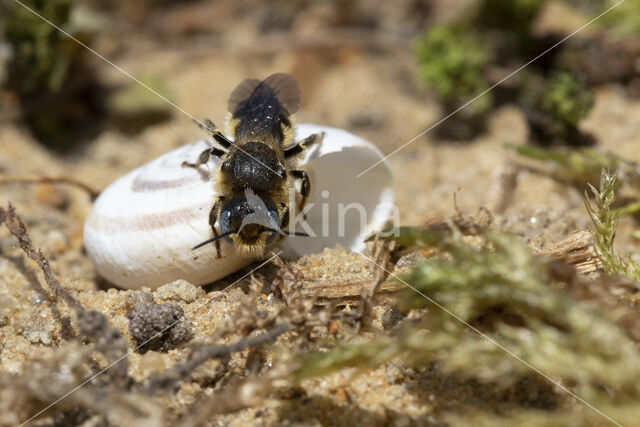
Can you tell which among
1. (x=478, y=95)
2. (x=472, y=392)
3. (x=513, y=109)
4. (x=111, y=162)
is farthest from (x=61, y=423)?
(x=513, y=109)

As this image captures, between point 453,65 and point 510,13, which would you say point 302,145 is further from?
point 510,13

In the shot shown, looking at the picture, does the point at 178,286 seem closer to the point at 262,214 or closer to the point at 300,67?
the point at 262,214

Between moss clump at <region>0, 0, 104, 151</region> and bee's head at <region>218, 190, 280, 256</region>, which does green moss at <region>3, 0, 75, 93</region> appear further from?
bee's head at <region>218, 190, 280, 256</region>

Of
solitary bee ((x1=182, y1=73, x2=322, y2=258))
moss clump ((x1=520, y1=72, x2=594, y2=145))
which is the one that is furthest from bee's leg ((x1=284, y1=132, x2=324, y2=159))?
moss clump ((x1=520, y1=72, x2=594, y2=145))

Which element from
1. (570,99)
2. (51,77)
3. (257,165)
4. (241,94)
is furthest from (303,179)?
(51,77)

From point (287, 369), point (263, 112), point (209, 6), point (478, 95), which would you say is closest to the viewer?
point (287, 369)
